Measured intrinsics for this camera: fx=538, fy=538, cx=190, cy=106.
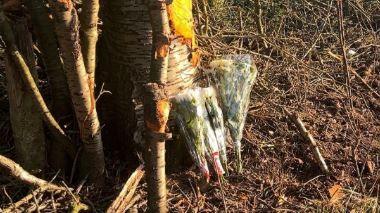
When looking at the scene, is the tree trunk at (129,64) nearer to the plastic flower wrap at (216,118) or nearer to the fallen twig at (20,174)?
the plastic flower wrap at (216,118)

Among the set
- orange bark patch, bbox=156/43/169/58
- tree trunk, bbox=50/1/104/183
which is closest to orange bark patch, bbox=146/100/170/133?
orange bark patch, bbox=156/43/169/58

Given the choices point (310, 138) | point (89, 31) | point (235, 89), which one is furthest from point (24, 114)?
point (310, 138)

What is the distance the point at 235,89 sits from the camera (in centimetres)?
283

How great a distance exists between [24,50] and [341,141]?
6.31 ft

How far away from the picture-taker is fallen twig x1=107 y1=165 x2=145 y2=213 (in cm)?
249

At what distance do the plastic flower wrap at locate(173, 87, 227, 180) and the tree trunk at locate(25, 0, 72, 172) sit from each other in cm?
59

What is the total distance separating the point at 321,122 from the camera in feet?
11.2

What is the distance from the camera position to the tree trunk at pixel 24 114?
7.81ft

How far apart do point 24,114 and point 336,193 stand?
164 cm

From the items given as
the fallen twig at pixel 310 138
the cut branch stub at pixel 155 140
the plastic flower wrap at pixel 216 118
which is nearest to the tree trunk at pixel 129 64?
the plastic flower wrap at pixel 216 118

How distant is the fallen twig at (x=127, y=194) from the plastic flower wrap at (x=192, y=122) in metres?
0.28

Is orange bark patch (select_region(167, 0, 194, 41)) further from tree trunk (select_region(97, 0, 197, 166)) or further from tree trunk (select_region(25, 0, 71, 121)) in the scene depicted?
tree trunk (select_region(25, 0, 71, 121))

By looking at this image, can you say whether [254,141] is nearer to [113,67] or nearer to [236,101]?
[236,101]

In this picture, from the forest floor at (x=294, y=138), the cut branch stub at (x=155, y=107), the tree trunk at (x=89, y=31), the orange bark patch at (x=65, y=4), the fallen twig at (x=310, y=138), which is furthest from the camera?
the fallen twig at (x=310, y=138)
